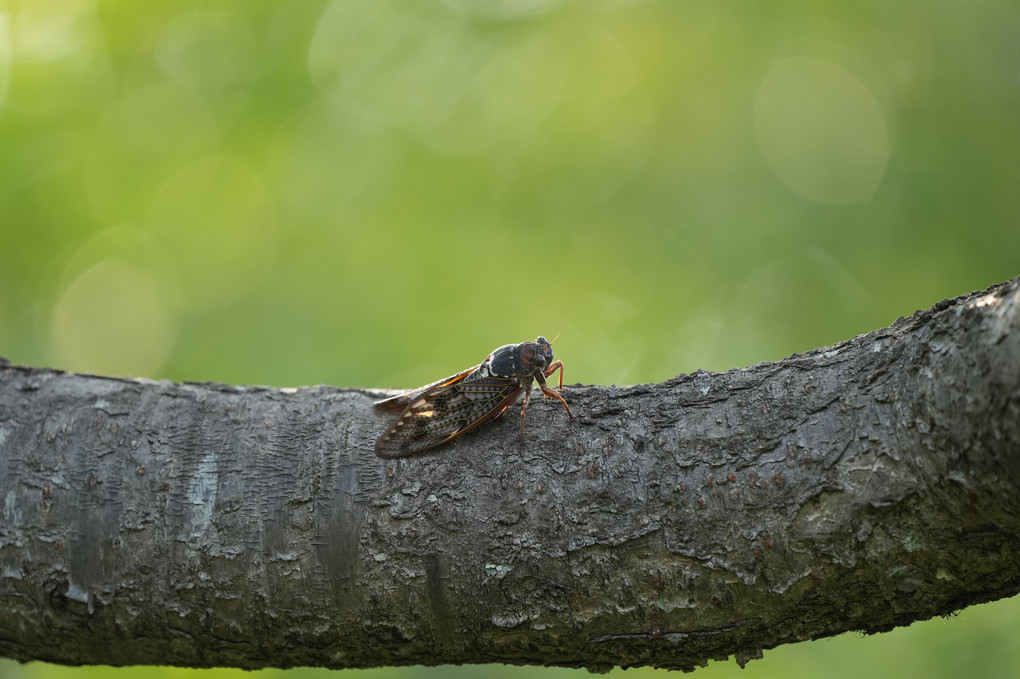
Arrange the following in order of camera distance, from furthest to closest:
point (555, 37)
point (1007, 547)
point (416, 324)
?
point (555, 37), point (416, 324), point (1007, 547)

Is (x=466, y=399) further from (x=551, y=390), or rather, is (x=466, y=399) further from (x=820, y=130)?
(x=820, y=130)

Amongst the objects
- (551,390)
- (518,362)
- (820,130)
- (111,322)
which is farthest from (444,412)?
(820,130)

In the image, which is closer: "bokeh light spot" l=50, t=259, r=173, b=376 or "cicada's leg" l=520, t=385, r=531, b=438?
"cicada's leg" l=520, t=385, r=531, b=438

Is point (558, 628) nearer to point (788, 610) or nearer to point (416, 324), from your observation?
point (788, 610)

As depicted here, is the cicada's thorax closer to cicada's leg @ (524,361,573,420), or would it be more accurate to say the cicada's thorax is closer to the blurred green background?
cicada's leg @ (524,361,573,420)

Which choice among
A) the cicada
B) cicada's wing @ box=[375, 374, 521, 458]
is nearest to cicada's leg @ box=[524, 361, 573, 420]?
the cicada

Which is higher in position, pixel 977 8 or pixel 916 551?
pixel 977 8

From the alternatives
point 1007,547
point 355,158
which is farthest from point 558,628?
point 355,158
